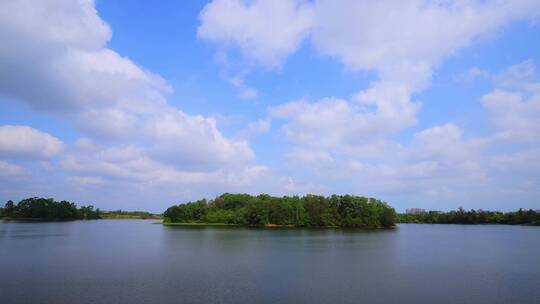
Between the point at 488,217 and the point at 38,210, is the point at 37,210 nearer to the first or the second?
the point at 38,210

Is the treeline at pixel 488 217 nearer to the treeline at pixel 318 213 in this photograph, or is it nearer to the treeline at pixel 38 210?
the treeline at pixel 318 213

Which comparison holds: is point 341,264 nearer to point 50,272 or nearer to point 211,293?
point 211,293

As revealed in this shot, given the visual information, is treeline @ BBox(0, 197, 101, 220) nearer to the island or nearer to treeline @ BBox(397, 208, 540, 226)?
the island

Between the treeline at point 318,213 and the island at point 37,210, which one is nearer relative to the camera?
the treeline at point 318,213

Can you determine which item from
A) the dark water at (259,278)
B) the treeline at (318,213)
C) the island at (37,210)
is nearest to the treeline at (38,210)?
the island at (37,210)

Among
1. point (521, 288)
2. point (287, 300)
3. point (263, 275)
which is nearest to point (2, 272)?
point (263, 275)

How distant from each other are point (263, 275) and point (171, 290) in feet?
25.9

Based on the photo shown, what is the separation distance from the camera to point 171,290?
2312 centimetres

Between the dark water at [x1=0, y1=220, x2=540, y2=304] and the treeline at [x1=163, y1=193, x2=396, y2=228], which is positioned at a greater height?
the treeline at [x1=163, y1=193, x2=396, y2=228]

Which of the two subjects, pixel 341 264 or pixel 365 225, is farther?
pixel 365 225

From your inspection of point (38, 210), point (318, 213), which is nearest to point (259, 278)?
point (318, 213)

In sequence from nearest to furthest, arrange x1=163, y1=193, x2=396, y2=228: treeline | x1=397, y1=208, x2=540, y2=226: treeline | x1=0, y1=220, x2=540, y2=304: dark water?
x1=0, y1=220, x2=540, y2=304: dark water → x1=163, y1=193, x2=396, y2=228: treeline → x1=397, y1=208, x2=540, y2=226: treeline

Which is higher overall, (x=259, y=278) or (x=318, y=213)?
(x=318, y=213)

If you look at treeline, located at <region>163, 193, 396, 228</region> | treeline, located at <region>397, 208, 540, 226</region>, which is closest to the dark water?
treeline, located at <region>163, 193, 396, 228</region>
